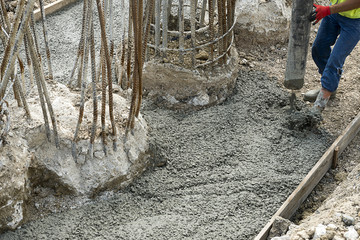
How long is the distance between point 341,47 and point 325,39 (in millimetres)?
387

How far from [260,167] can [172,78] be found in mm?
1182

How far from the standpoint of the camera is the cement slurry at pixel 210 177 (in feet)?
11.2

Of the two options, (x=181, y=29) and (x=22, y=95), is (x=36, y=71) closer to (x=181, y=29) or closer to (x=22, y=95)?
(x=22, y=95)

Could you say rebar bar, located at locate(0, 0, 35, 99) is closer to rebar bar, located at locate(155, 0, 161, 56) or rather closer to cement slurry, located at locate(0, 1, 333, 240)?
cement slurry, located at locate(0, 1, 333, 240)

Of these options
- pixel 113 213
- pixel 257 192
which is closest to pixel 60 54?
pixel 113 213

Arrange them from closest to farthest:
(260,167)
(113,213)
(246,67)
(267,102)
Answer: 1. (113,213)
2. (260,167)
3. (267,102)
4. (246,67)

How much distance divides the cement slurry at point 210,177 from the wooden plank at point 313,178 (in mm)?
102

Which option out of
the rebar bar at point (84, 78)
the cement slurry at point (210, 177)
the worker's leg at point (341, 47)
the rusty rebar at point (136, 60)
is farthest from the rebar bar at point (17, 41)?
the worker's leg at point (341, 47)

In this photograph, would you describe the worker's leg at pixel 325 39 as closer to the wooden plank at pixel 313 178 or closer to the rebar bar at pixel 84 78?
the wooden plank at pixel 313 178

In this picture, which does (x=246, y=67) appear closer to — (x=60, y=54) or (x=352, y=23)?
(x=352, y=23)

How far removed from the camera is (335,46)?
4309mm

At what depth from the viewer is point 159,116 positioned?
14.4 ft

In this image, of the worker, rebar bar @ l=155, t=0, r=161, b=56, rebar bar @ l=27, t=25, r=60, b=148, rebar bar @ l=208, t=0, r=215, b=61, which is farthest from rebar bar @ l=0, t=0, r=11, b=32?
the worker

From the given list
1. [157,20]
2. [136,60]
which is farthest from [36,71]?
[157,20]
